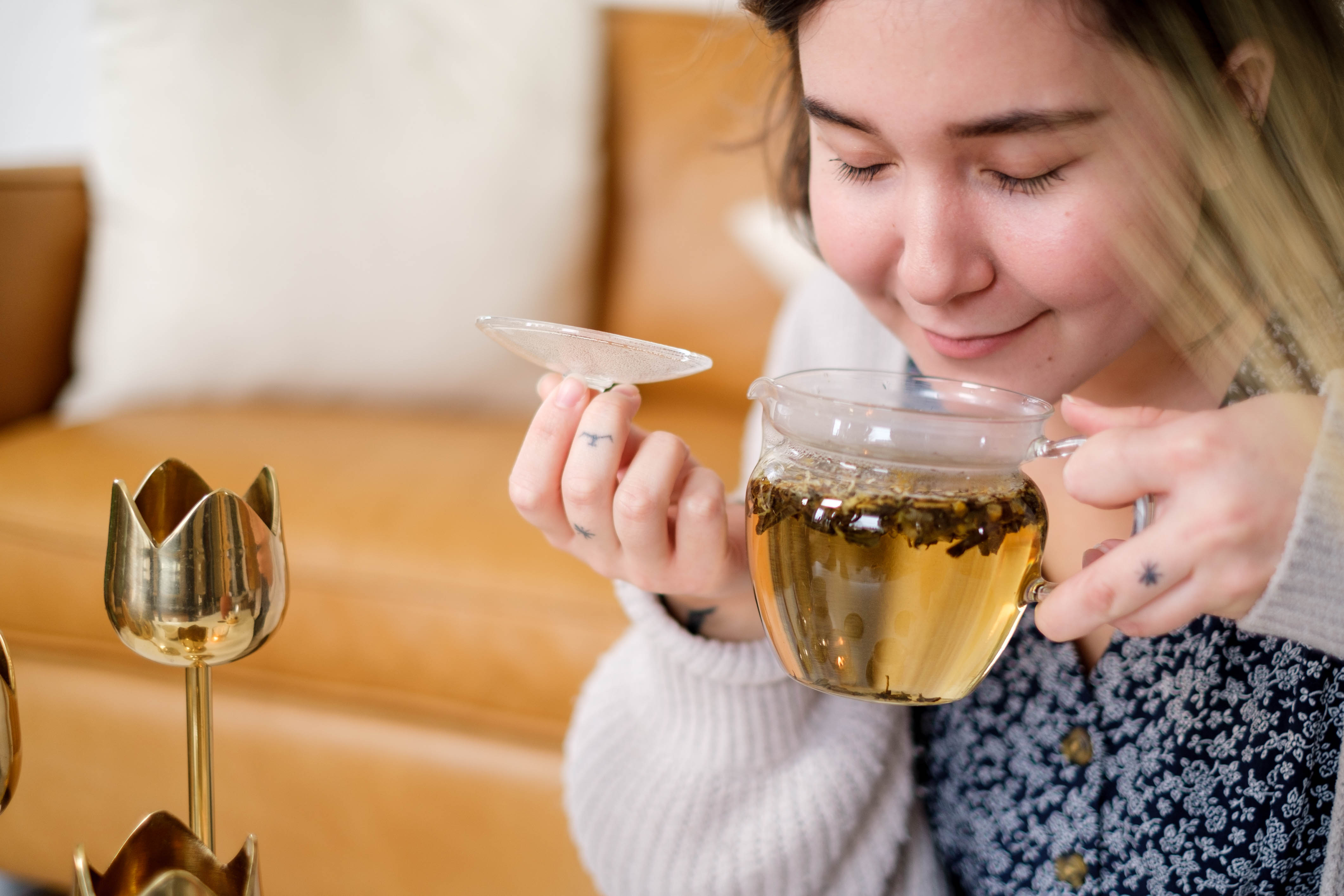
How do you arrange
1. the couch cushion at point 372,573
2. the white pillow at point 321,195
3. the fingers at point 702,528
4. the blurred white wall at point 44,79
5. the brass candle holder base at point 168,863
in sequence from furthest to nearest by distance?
1. the blurred white wall at point 44,79
2. the white pillow at point 321,195
3. the couch cushion at point 372,573
4. the fingers at point 702,528
5. the brass candle holder base at point 168,863

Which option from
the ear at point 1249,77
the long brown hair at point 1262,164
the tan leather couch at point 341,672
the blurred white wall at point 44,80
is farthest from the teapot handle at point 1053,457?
the blurred white wall at point 44,80

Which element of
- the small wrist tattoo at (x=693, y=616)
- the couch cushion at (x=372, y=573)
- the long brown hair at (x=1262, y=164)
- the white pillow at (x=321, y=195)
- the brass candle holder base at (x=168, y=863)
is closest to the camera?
the brass candle holder base at (x=168, y=863)

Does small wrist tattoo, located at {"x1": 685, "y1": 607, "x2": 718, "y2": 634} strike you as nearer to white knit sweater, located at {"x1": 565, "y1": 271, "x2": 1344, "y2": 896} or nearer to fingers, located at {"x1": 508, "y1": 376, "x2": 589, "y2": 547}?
white knit sweater, located at {"x1": 565, "y1": 271, "x2": 1344, "y2": 896}

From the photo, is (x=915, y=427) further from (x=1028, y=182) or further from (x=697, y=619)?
(x=697, y=619)

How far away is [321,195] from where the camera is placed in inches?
65.6

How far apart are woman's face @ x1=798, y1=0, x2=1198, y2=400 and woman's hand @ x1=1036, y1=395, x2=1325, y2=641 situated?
173 mm

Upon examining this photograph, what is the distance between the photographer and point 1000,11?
55cm

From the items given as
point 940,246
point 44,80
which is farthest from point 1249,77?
point 44,80

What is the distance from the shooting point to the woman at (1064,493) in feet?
1.54

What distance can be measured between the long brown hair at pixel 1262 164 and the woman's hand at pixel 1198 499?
9 centimetres

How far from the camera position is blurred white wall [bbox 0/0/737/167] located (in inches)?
92.0

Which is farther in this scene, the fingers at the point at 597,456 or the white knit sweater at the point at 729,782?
the white knit sweater at the point at 729,782

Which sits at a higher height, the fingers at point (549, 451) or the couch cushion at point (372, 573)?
the fingers at point (549, 451)

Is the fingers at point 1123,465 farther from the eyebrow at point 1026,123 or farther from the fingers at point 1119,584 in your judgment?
the eyebrow at point 1026,123
